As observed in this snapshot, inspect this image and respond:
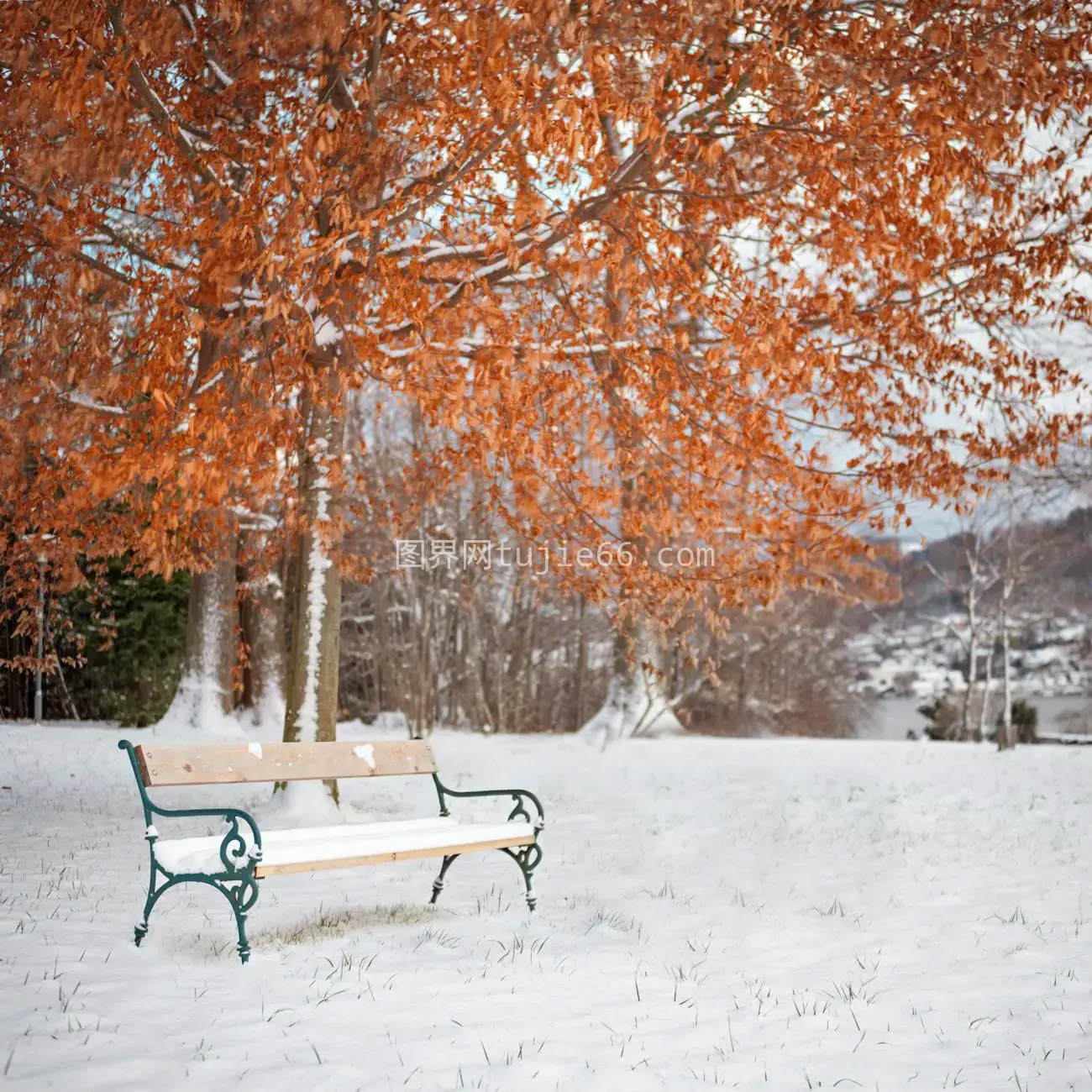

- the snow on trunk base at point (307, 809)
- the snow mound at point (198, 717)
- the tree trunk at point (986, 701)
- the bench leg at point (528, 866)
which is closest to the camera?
the bench leg at point (528, 866)

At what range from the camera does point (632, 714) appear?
16.5 metres

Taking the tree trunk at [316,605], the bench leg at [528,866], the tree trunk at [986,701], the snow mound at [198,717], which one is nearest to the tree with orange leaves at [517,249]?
the tree trunk at [316,605]

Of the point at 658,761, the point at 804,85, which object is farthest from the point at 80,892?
the point at 658,761

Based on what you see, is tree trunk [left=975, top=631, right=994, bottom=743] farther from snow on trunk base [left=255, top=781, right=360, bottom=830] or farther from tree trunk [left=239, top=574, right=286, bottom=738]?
snow on trunk base [left=255, top=781, right=360, bottom=830]

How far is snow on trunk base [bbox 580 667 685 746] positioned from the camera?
16.3 metres

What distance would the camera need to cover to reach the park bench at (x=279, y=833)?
16.3ft

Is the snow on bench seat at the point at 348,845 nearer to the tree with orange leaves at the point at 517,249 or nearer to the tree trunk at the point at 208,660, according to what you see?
the tree with orange leaves at the point at 517,249

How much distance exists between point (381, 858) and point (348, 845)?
7.5 inches

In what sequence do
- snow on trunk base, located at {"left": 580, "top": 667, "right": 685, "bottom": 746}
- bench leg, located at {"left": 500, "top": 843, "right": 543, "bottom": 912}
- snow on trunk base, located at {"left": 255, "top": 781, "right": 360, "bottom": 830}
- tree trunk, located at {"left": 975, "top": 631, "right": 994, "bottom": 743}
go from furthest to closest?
1. tree trunk, located at {"left": 975, "top": 631, "right": 994, "bottom": 743}
2. snow on trunk base, located at {"left": 580, "top": 667, "right": 685, "bottom": 746}
3. snow on trunk base, located at {"left": 255, "top": 781, "right": 360, "bottom": 830}
4. bench leg, located at {"left": 500, "top": 843, "right": 543, "bottom": 912}

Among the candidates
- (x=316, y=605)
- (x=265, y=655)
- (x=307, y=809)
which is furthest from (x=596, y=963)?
(x=265, y=655)

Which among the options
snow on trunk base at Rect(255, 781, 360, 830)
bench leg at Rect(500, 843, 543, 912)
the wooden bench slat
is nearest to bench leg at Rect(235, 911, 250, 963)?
the wooden bench slat

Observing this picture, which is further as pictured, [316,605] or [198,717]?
[198,717]

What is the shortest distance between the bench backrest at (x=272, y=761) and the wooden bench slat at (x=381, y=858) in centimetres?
61

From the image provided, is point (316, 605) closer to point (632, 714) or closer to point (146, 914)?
point (146, 914)
